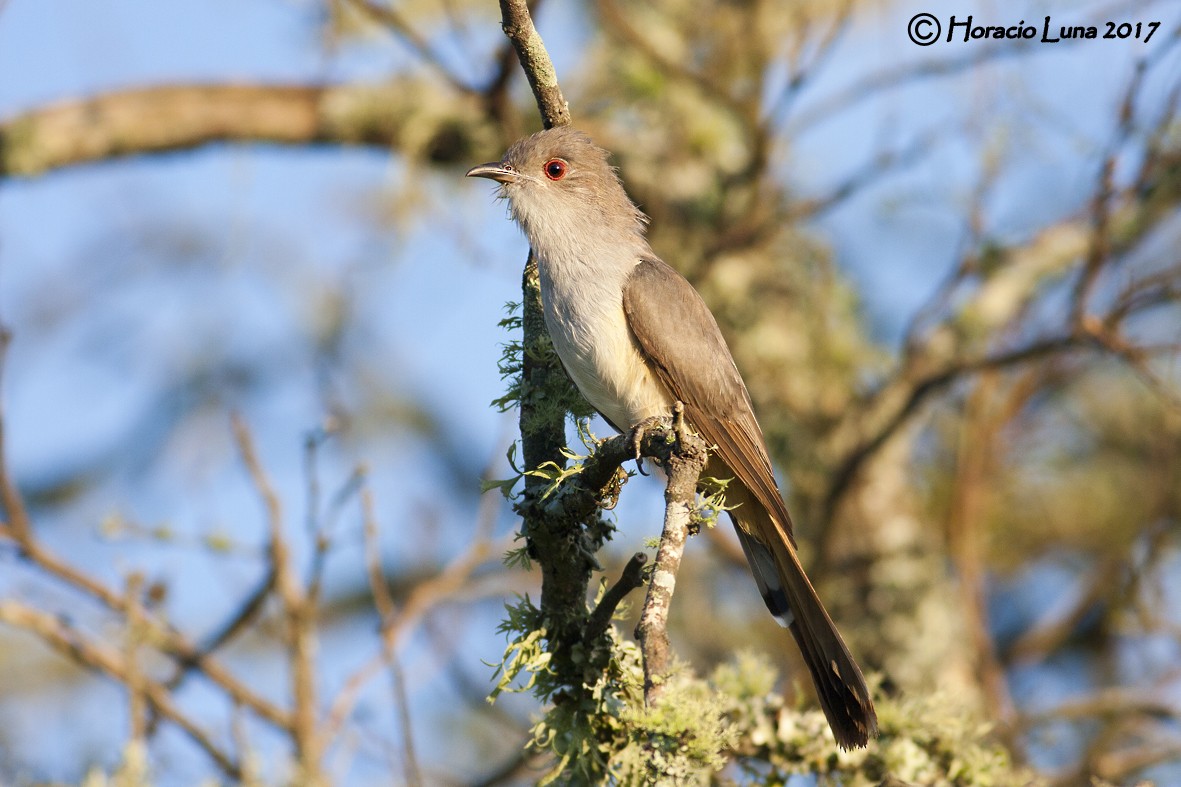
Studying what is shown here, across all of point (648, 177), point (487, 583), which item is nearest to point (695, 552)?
point (648, 177)

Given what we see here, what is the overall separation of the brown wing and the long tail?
0.46 feet

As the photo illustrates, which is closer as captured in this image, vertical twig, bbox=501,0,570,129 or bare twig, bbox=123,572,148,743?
vertical twig, bbox=501,0,570,129

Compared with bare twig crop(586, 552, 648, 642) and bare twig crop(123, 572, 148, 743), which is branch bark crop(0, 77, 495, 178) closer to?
bare twig crop(123, 572, 148, 743)

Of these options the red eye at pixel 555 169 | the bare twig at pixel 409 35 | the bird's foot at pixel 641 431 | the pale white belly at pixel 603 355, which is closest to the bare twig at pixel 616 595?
the bird's foot at pixel 641 431

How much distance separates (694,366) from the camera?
163 inches

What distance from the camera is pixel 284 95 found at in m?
7.38

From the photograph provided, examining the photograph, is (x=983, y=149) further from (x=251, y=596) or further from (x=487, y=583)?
(x=251, y=596)

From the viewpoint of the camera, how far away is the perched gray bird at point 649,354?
3816 mm

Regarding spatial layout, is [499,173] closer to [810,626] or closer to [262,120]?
[810,626]

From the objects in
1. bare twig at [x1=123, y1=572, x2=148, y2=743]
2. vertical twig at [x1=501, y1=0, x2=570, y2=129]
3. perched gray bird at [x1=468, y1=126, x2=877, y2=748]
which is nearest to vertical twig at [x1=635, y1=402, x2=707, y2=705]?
perched gray bird at [x1=468, y1=126, x2=877, y2=748]

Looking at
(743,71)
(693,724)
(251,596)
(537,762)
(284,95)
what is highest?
(284,95)

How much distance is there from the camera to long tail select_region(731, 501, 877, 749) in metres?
3.31

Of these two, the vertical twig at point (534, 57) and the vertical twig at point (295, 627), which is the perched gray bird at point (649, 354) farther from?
the vertical twig at point (295, 627)

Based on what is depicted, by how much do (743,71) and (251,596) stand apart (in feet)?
16.4
